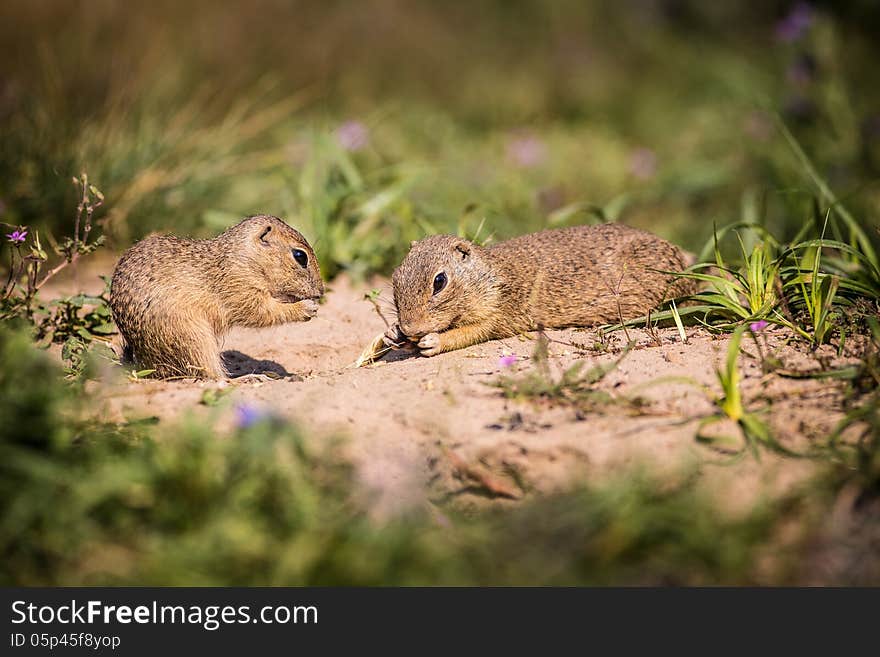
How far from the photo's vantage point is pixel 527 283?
5.10 m

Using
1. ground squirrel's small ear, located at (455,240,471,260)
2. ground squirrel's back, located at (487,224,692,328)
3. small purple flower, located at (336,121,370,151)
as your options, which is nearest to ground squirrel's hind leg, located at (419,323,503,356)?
ground squirrel's back, located at (487,224,692,328)

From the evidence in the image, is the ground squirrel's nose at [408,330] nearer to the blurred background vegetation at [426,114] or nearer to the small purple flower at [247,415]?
the small purple flower at [247,415]

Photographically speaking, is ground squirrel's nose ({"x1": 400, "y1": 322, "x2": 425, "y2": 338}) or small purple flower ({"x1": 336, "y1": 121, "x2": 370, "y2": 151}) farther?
small purple flower ({"x1": 336, "y1": 121, "x2": 370, "y2": 151})

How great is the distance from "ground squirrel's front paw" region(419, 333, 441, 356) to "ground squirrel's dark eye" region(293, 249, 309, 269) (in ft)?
2.56

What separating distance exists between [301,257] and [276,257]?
0.14m

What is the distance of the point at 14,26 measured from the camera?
32.1ft

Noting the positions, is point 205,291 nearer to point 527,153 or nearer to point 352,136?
point 352,136

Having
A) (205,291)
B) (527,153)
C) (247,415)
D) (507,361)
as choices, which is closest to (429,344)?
(507,361)

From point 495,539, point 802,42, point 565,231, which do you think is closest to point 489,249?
point 565,231

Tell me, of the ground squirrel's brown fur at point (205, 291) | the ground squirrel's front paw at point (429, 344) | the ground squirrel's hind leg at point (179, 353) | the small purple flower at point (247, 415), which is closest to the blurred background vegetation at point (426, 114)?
the ground squirrel's brown fur at point (205, 291)

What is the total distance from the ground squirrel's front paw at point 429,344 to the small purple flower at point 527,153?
183 inches

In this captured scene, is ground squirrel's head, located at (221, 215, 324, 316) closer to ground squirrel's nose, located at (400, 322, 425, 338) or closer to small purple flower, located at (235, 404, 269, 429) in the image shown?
ground squirrel's nose, located at (400, 322, 425, 338)

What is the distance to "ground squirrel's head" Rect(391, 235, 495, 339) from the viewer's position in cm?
465

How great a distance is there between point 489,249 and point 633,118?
22.8 ft
